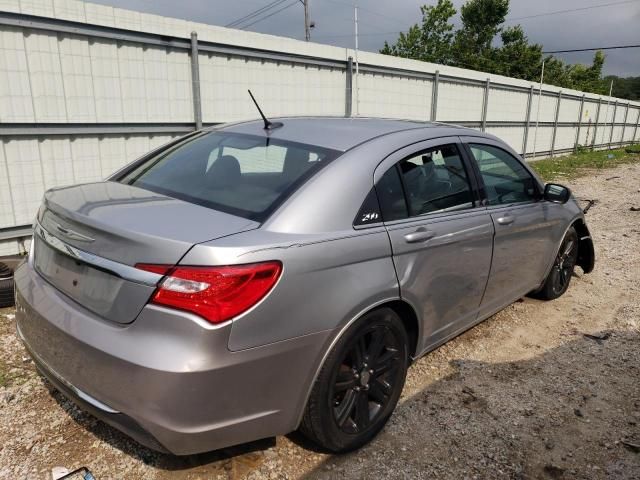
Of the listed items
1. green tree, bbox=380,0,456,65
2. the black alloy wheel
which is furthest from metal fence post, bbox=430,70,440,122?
green tree, bbox=380,0,456,65

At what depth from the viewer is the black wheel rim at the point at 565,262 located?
447 centimetres

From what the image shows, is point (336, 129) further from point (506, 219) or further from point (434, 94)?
point (434, 94)

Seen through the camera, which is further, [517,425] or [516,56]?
[516,56]

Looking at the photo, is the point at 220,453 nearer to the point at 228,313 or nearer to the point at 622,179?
the point at 228,313

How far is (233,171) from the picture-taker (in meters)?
2.60

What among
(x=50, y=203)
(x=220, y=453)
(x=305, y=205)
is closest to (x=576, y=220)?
(x=305, y=205)

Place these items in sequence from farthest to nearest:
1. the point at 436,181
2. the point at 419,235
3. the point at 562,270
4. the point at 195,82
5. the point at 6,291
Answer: the point at 195,82, the point at 562,270, the point at 6,291, the point at 436,181, the point at 419,235

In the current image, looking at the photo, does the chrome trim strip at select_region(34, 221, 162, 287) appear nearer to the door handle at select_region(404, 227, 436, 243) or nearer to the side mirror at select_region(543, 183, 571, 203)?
the door handle at select_region(404, 227, 436, 243)

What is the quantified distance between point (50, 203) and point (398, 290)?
5.63 ft

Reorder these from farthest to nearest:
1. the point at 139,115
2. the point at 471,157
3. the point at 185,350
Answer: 1. the point at 139,115
2. the point at 471,157
3. the point at 185,350

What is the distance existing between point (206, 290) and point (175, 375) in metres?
0.31

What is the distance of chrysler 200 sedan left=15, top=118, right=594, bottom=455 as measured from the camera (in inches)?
71.4

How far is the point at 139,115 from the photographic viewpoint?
19.8 ft

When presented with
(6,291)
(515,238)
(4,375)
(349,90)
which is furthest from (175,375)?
(349,90)
